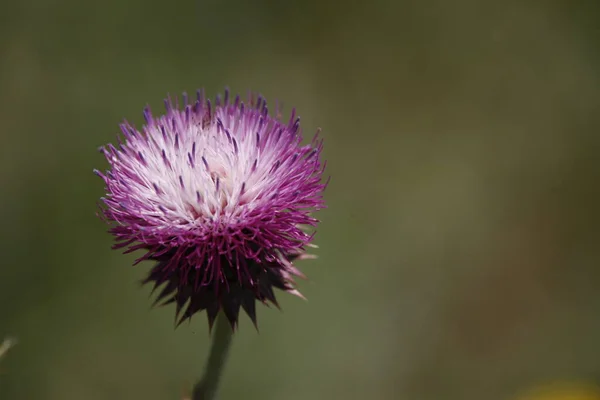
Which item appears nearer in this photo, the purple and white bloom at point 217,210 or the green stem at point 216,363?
the purple and white bloom at point 217,210

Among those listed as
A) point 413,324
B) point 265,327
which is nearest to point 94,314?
point 265,327

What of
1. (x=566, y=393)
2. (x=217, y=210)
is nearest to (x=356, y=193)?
(x=566, y=393)

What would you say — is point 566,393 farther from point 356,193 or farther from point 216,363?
point 356,193

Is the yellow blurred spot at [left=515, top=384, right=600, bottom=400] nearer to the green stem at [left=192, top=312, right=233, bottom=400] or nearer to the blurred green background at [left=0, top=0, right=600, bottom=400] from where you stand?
the green stem at [left=192, top=312, right=233, bottom=400]

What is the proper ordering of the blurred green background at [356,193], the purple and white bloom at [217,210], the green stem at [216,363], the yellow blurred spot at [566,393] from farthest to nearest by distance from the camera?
the blurred green background at [356,193], the yellow blurred spot at [566,393], the green stem at [216,363], the purple and white bloom at [217,210]

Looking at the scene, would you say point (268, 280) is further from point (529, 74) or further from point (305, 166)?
point (529, 74)

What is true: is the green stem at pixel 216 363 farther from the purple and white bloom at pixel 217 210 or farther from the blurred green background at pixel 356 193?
the blurred green background at pixel 356 193

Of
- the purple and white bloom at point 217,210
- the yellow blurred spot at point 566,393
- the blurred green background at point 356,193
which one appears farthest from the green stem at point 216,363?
the blurred green background at point 356,193
